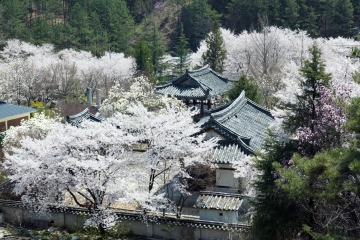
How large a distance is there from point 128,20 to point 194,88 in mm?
30860

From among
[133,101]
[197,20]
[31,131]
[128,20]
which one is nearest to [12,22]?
[128,20]

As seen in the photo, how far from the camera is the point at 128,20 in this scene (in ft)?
189

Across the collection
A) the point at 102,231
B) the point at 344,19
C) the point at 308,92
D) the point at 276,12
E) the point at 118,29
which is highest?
the point at 276,12

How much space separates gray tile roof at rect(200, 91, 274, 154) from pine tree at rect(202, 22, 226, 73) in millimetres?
17063

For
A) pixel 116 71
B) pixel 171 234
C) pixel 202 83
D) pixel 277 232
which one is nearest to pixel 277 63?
pixel 202 83

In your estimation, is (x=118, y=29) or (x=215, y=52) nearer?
(x=215, y=52)

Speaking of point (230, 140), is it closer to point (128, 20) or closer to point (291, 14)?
point (291, 14)

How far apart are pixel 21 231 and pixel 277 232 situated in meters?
9.57

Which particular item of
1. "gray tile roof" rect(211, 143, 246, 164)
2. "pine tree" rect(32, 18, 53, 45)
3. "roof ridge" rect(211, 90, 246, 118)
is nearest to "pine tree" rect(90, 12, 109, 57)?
"pine tree" rect(32, 18, 53, 45)

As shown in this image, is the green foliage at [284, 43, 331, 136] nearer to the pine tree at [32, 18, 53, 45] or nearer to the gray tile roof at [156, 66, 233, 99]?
the gray tile roof at [156, 66, 233, 99]

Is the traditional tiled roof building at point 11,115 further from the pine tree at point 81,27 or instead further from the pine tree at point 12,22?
the pine tree at point 81,27

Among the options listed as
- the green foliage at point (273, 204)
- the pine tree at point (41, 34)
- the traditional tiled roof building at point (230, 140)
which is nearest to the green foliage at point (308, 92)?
the green foliage at point (273, 204)

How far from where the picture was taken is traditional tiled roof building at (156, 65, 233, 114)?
94.5 ft

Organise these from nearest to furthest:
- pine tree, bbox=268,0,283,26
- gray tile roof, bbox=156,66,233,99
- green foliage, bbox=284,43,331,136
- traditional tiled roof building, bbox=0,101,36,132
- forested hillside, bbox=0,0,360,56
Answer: green foliage, bbox=284,43,331,136 → traditional tiled roof building, bbox=0,101,36,132 → gray tile roof, bbox=156,66,233,99 → forested hillside, bbox=0,0,360,56 → pine tree, bbox=268,0,283,26
